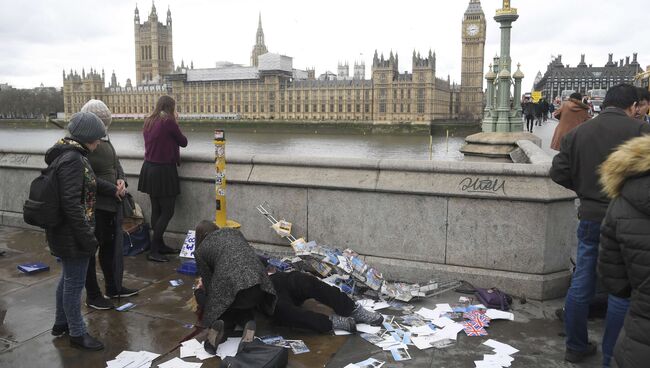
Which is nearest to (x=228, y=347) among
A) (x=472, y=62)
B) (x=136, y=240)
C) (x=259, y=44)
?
(x=136, y=240)

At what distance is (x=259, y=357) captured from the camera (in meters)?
3.40

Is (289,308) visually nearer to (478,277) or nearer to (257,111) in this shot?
(478,277)

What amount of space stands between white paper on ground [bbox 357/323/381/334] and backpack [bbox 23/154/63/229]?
227 centimetres

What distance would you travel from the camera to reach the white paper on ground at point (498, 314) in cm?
437

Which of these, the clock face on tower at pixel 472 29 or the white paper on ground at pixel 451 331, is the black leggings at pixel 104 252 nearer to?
the white paper on ground at pixel 451 331

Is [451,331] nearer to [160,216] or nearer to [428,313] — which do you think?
[428,313]

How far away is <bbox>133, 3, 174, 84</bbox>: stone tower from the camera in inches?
5507

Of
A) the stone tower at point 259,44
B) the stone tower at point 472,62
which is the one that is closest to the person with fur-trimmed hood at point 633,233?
the stone tower at point 472,62

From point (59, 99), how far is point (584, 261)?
148478 millimetres

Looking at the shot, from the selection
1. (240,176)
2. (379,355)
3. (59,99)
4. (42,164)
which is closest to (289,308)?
(379,355)

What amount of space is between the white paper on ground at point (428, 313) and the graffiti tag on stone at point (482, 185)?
45.4 inches

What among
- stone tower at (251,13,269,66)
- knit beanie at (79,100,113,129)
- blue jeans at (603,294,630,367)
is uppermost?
stone tower at (251,13,269,66)

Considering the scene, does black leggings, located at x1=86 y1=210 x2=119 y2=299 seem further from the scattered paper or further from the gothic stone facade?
the gothic stone facade

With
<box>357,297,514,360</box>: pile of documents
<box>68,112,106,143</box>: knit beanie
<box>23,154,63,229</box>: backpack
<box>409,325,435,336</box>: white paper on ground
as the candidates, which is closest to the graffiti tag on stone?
<box>357,297,514,360</box>: pile of documents
